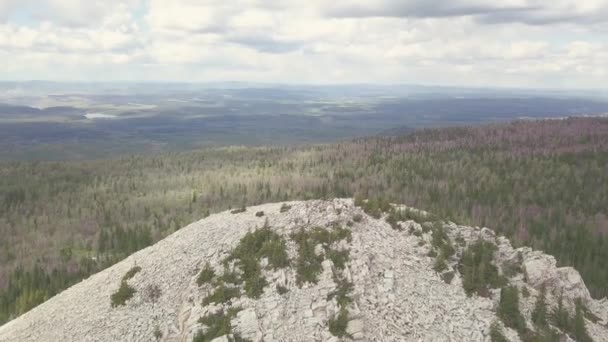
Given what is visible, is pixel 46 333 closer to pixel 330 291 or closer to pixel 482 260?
pixel 330 291

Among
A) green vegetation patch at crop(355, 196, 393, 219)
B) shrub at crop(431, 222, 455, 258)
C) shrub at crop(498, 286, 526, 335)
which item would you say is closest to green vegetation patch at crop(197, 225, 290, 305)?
green vegetation patch at crop(355, 196, 393, 219)

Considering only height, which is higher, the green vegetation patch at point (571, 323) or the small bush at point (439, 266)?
the small bush at point (439, 266)

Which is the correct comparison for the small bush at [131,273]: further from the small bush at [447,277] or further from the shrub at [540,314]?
the shrub at [540,314]

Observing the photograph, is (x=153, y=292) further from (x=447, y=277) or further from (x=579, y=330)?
(x=579, y=330)

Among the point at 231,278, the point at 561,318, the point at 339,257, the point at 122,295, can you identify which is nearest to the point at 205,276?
the point at 231,278

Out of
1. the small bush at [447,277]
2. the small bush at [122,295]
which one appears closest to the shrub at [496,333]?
the small bush at [447,277]

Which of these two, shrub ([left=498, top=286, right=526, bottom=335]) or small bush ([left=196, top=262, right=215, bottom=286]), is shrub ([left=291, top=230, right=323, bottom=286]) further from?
shrub ([left=498, top=286, right=526, bottom=335])
